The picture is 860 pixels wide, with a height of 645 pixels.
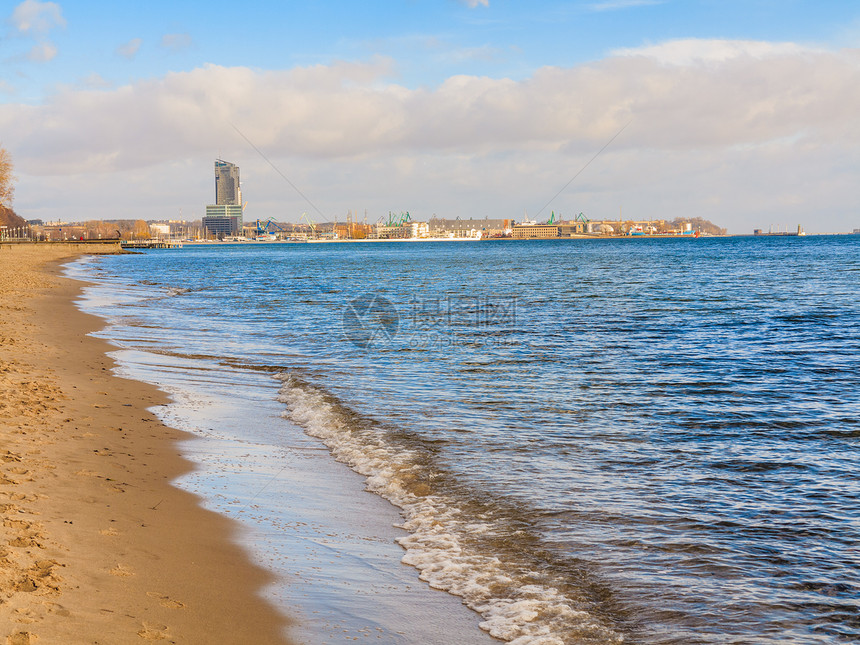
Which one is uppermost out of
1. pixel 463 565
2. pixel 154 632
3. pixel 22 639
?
pixel 22 639

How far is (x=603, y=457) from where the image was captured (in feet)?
29.9

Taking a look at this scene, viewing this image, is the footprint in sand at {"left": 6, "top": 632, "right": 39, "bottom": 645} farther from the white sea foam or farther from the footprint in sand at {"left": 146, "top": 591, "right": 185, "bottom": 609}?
the white sea foam

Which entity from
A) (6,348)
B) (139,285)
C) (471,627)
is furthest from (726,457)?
(139,285)

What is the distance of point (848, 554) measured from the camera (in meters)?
6.14

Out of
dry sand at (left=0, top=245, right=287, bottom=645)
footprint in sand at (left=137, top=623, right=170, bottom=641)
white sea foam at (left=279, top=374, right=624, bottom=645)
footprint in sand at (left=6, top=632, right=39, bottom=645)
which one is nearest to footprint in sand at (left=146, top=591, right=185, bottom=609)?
dry sand at (left=0, top=245, right=287, bottom=645)

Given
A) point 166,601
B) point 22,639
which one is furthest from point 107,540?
point 22,639

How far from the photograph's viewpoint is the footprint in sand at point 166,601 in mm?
4742

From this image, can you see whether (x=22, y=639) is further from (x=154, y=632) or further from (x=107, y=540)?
(x=107, y=540)

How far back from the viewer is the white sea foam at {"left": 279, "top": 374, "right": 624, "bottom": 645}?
4973 millimetres

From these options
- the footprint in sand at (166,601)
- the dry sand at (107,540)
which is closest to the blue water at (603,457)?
the dry sand at (107,540)

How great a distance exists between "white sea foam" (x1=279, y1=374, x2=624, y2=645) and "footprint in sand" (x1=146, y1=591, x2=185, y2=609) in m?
1.97

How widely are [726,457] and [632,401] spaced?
346 cm

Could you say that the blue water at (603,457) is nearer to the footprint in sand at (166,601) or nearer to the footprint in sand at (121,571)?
the footprint in sand at (166,601)

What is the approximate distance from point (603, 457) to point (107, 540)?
606 cm
